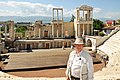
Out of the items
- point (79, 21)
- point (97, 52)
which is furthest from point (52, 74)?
point (79, 21)

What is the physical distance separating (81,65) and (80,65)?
2 centimetres

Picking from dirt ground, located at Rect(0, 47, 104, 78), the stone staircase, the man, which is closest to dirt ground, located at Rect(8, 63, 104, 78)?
dirt ground, located at Rect(0, 47, 104, 78)

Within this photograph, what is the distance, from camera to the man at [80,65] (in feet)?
15.4

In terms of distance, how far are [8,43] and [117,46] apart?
17.2 m

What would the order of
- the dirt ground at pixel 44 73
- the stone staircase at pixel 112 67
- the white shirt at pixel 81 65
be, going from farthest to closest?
the dirt ground at pixel 44 73, the stone staircase at pixel 112 67, the white shirt at pixel 81 65

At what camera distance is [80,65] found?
15.5ft

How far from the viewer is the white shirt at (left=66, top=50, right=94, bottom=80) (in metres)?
4.68

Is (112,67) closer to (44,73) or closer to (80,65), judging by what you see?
(44,73)

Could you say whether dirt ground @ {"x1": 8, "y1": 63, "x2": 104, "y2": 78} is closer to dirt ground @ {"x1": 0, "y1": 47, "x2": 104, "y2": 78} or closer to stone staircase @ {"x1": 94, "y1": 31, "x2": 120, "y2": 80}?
dirt ground @ {"x1": 0, "y1": 47, "x2": 104, "y2": 78}

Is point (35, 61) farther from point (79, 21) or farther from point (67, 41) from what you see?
point (79, 21)

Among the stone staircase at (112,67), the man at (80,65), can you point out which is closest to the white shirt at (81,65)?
the man at (80,65)

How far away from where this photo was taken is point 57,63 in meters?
21.3

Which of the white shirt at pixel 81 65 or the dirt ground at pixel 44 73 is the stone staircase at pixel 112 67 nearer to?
the dirt ground at pixel 44 73

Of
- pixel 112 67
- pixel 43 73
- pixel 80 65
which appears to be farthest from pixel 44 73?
pixel 80 65
